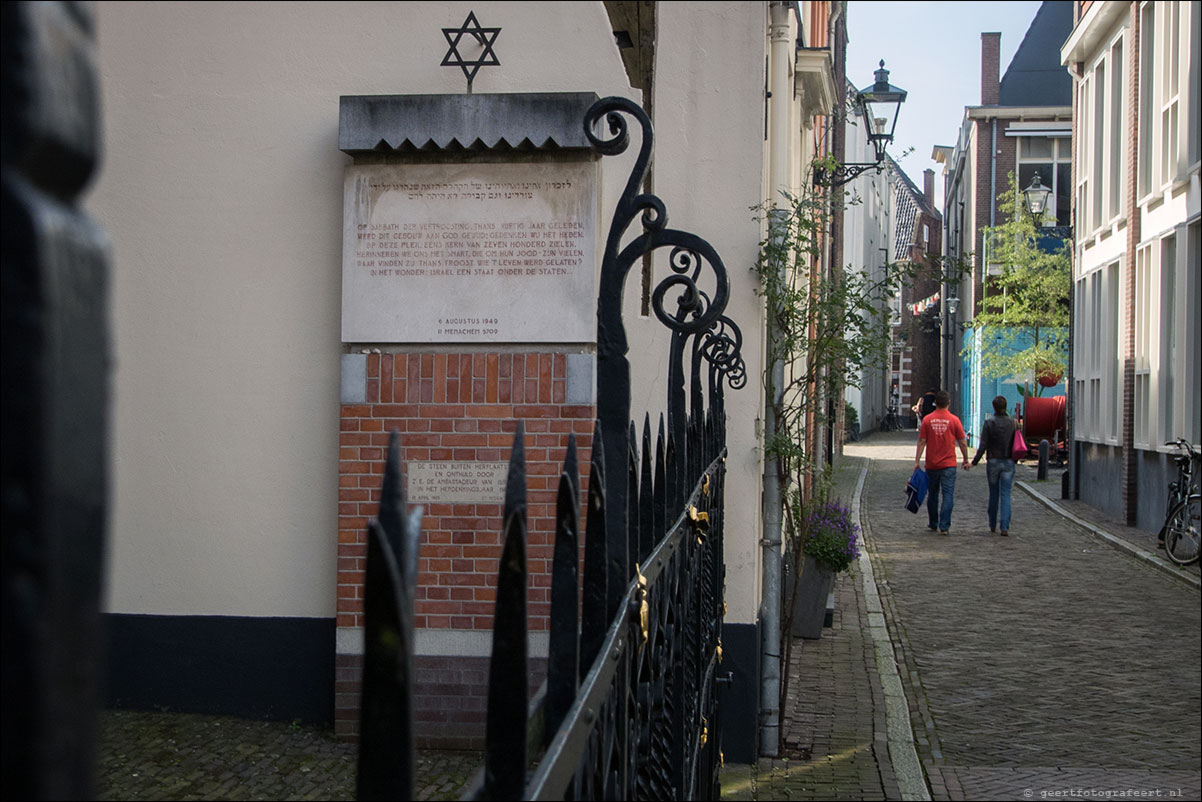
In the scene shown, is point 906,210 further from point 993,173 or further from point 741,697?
point 741,697

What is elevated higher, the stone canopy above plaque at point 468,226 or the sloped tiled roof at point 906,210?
the sloped tiled roof at point 906,210

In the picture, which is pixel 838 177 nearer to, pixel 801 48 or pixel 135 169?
pixel 801 48

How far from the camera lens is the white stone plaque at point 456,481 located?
19.5 ft

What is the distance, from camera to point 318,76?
20.1ft

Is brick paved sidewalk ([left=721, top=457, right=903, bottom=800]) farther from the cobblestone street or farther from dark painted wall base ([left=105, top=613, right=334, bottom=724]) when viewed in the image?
dark painted wall base ([left=105, top=613, right=334, bottom=724])

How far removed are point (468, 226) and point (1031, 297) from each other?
87.0 feet

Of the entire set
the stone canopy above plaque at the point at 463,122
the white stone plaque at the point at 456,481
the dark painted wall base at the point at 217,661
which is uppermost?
the stone canopy above plaque at the point at 463,122

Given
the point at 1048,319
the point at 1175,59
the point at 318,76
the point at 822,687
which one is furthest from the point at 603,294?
the point at 1048,319

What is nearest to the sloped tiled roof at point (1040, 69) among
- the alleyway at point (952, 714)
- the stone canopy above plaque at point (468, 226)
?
the alleyway at point (952, 714)

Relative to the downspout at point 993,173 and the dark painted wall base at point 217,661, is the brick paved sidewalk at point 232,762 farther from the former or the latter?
the downspout at point 993,173

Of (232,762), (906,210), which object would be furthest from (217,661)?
(906,210)

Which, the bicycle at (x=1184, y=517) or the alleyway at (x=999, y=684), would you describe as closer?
the alleyway at (x=999, y=684)

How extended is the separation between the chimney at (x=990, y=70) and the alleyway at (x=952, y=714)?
31.7 m

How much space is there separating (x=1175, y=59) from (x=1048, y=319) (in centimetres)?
1447
